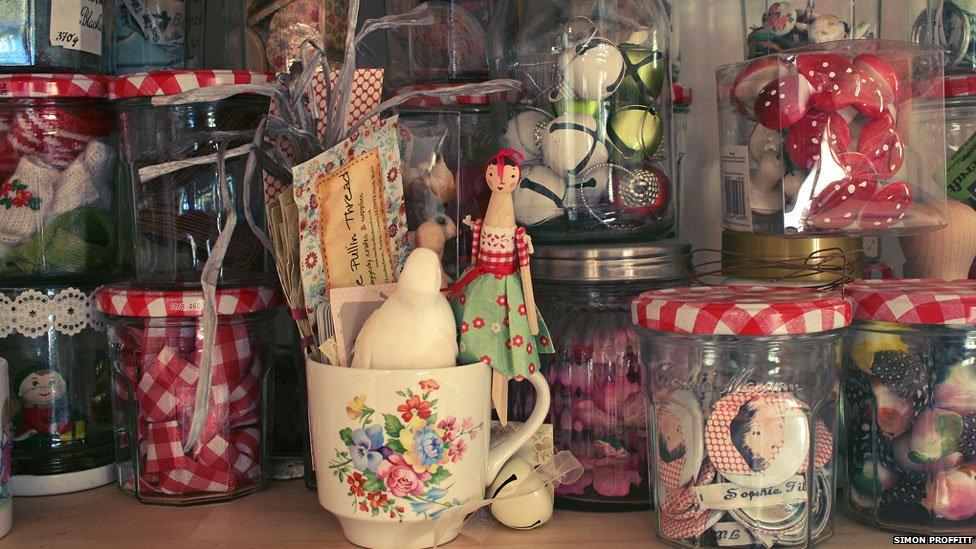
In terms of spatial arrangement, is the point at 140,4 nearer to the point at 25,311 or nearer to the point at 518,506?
the point at 25,311

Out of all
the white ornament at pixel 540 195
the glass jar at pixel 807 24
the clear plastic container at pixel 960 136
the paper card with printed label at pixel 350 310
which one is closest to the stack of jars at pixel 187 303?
the paper card with printed label at pixel 350 310

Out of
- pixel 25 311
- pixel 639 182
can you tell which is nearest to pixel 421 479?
pixel 639 182

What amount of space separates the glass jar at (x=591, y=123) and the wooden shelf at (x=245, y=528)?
26 cm

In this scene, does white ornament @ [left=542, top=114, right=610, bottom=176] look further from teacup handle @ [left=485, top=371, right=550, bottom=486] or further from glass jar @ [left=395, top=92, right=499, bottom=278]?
teacup handle @ [left=485, top=371, right=550, bottom=486]

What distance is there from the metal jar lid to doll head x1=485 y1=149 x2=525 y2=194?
96mm

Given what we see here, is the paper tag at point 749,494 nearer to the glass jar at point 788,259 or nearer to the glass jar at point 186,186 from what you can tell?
the glass jar at point 788,259

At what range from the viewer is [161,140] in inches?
37.2

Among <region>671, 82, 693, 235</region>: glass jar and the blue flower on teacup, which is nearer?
the blue flower on teacup

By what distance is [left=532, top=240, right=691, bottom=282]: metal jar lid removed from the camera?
86cm

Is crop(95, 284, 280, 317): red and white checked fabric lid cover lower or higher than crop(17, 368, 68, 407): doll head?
higher

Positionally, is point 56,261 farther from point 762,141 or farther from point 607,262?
point 762,141

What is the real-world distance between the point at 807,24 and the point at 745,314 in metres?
0.39

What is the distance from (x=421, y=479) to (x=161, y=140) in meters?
0.41

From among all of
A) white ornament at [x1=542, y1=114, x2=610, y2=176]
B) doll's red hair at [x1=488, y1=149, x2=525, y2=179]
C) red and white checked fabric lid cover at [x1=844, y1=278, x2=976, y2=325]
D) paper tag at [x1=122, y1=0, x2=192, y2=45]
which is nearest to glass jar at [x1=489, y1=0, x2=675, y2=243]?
white ornament at [x1=542, y1=114, x2=610, y2=176]
